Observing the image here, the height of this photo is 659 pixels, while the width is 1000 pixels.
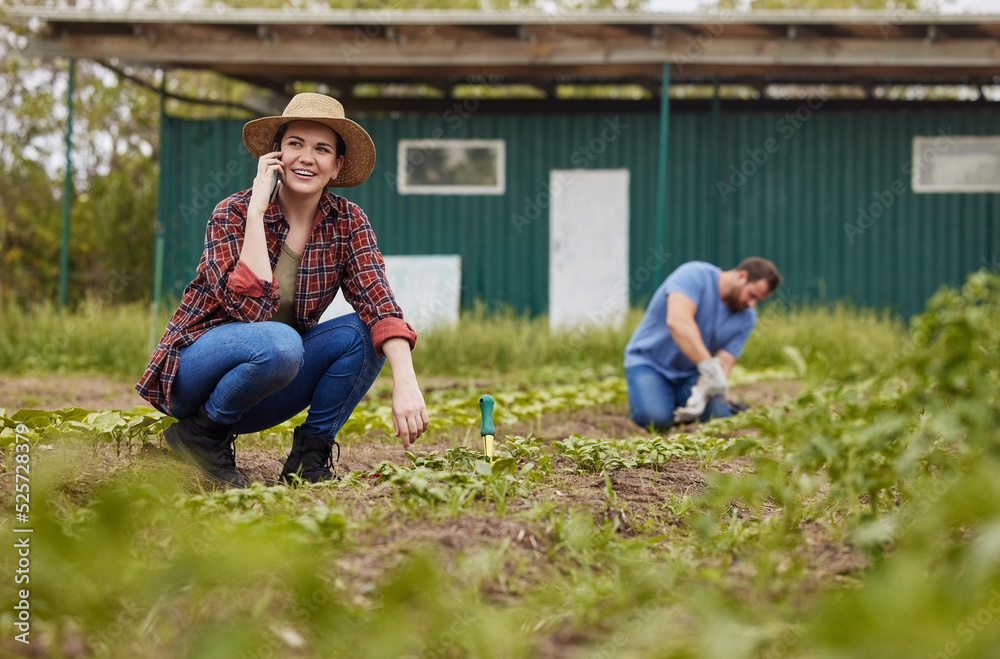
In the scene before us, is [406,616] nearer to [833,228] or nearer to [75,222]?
[833,228]

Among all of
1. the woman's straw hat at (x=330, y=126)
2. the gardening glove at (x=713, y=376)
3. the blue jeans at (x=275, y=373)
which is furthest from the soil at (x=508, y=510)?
the gardening glove at (x=713, y=376)

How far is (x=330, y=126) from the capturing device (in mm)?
3398

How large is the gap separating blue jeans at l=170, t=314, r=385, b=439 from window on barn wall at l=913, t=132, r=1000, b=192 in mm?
9895

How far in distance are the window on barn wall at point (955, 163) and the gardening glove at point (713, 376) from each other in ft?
23.8

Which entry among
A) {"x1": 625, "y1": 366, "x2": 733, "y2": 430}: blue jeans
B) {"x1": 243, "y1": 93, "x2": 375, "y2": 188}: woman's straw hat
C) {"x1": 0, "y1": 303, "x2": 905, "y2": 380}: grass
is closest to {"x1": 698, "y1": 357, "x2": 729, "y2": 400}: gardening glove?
{"x1": 625, "y1": 366, "x2": 733, "y2": 430}: blue jeans

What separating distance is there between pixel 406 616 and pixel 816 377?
1032 mm

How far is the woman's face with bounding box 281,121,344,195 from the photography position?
330 centimetres

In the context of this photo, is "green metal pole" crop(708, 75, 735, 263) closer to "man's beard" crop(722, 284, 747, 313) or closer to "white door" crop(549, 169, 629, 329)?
"white door" crop(549, 169, 629, 329)

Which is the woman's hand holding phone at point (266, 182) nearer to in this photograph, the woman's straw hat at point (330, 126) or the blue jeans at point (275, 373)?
the woman's straw hat at point (330, 126)

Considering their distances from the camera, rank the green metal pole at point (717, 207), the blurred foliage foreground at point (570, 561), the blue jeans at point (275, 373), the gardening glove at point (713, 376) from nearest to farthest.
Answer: the blurred foliage foreground at point (570, 561), the blue jeans at point (275, 373), the gardening glove at point (713, 376), the green metal pole at point (717, 207)

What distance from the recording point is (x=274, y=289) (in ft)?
10.5

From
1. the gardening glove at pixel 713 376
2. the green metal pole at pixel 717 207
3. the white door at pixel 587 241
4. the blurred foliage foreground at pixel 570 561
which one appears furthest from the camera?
the white door at pixel 587 241

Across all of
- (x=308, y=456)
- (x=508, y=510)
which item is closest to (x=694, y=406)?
(x=308, y=456)

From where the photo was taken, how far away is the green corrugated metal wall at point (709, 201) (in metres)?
11.7
